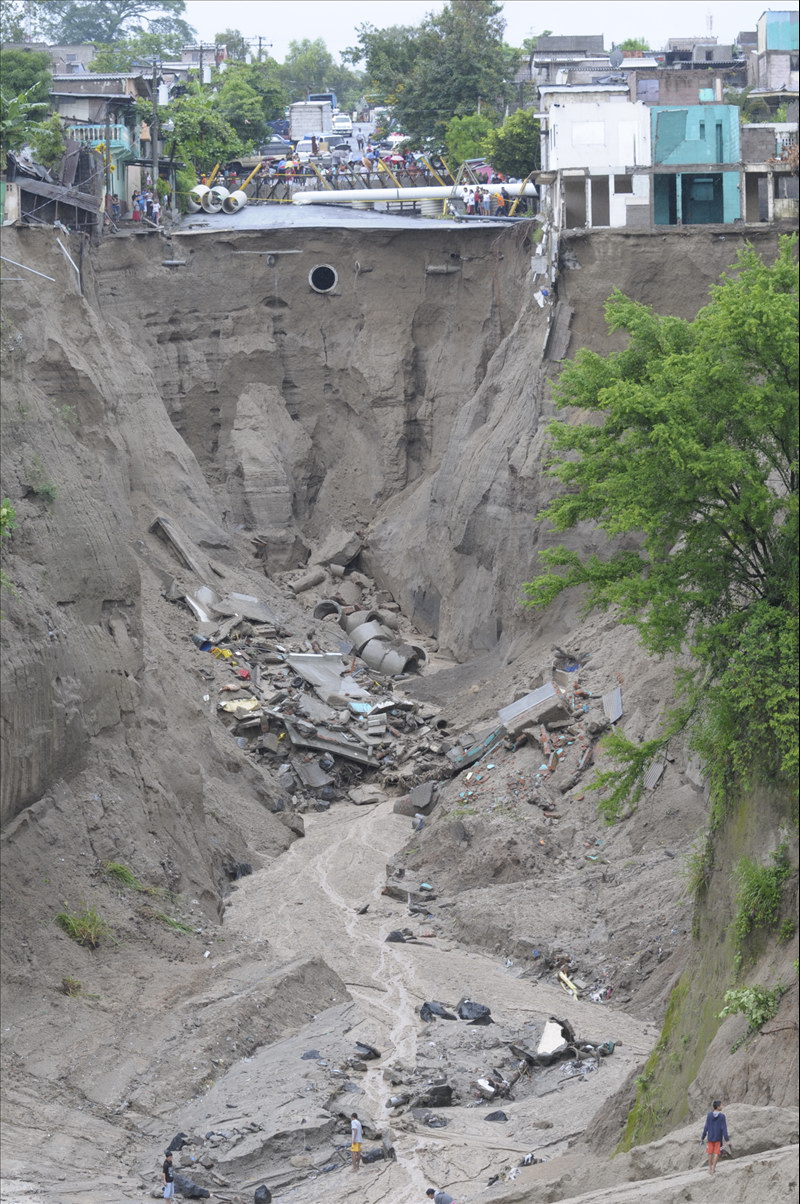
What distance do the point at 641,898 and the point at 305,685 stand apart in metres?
14.8

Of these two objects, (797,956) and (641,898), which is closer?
(797,956)

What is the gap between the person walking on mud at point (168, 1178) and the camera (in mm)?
20656

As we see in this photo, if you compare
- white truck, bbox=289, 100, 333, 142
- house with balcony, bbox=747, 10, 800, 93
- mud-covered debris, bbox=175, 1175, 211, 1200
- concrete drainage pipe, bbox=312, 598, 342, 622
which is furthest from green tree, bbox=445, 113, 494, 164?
Result: mud-covered debris, bbox=175, 1175, 211, 1200

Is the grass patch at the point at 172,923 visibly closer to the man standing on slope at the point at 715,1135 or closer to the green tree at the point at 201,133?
the man standing on slope at the point at 715,1135

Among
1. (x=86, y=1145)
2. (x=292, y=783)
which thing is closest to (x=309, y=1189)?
(x=86, y=1145)

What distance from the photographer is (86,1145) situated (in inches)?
866

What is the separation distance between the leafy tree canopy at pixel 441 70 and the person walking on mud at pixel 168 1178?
178 feet

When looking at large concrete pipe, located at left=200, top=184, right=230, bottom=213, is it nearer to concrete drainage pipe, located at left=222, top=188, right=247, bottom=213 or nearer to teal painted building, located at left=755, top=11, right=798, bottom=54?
concrete drainage pipe, located at left=222, top=188, right=247, bottom=213

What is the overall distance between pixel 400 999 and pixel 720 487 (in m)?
12.2

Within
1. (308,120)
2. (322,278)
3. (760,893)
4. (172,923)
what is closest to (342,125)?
(308,120)

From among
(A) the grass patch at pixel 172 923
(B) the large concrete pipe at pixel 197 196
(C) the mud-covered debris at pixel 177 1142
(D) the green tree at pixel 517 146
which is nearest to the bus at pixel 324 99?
(D) the green tree at pixel 517 146

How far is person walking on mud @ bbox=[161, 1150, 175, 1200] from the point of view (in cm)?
2066

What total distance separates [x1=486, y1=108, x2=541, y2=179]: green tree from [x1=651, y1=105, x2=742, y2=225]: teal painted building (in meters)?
13.4

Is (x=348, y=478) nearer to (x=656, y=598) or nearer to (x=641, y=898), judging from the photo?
(x=641, y=898)
